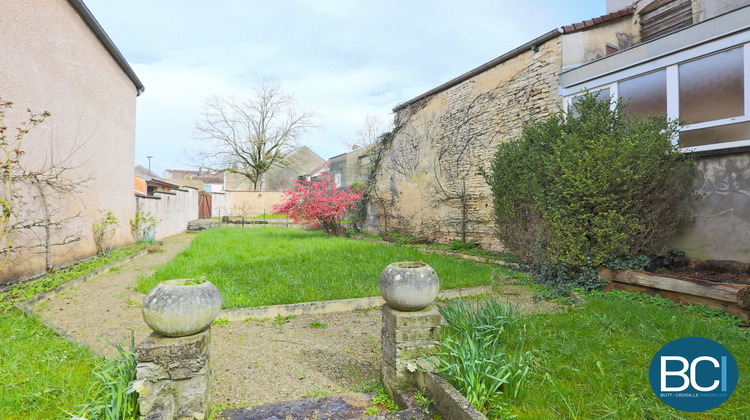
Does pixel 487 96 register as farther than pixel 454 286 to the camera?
Yes

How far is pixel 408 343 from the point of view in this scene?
102 inches

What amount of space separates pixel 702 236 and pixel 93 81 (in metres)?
12.0

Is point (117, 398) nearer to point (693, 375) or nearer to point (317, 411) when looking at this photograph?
point (317, 411)

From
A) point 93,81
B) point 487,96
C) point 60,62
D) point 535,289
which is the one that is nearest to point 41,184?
point 60,62

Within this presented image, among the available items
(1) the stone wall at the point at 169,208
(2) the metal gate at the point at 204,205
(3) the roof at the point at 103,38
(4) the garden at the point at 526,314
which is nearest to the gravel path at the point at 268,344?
(4) the garden at the point at 526,314

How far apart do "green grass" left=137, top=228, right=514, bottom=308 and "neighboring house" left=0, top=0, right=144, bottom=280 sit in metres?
2.01

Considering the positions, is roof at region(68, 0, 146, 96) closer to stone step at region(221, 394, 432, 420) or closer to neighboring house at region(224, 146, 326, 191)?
stone step at region(221, 394, 432, 420)

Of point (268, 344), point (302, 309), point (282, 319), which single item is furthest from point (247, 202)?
point (268, 344)

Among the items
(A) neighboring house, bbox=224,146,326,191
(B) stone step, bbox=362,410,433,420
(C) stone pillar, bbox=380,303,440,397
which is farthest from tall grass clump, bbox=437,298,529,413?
(A) neighboring house, bbox=224,146,326,191

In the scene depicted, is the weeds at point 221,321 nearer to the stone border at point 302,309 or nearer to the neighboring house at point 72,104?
the stone border at point 302,309

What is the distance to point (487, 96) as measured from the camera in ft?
32.1

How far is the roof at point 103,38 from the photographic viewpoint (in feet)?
22.7

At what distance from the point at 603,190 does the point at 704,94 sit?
113 inches

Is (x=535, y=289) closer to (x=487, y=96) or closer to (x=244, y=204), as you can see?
(x=487, y=96)
